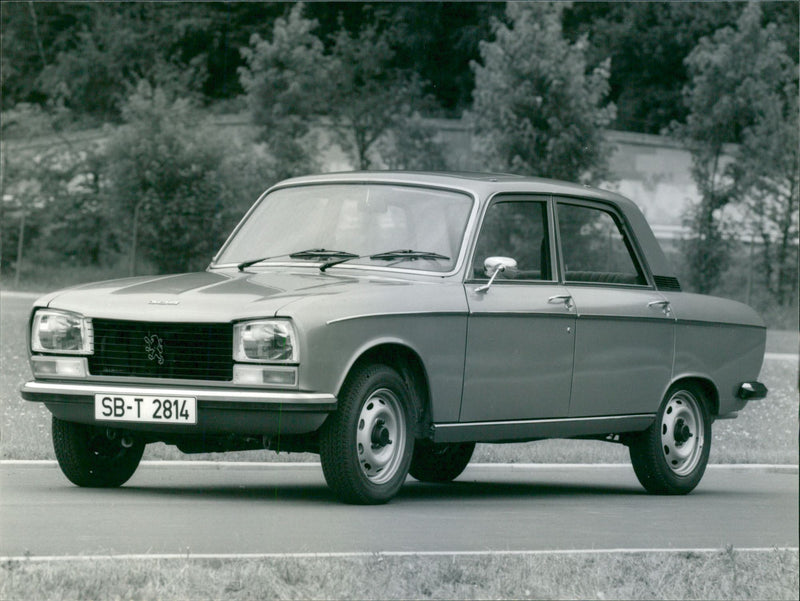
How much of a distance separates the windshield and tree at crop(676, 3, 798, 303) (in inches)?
1028

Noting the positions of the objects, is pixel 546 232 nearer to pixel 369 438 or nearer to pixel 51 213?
pixel 369 438

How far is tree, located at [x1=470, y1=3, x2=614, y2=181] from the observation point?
3145 centimetres

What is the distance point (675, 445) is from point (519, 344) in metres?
2.06

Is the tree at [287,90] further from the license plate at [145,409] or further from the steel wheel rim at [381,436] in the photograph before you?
the license plate at [145,409]

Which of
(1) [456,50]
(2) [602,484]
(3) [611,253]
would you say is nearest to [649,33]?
(1) [456,50]

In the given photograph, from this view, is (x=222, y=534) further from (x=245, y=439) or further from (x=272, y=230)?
(x=272, y=230)

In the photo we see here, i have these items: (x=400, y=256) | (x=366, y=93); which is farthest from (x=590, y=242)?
(x=400, y=256)

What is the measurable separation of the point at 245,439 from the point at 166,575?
2.85 m

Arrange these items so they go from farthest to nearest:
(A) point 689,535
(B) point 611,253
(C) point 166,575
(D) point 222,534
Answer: (B) point 611,253 < (A) point 689,535 < (D) point 222,534 < (C) point 166,575

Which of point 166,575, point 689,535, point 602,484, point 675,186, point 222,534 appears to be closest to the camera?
point 166,575

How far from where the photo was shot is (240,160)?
112ft

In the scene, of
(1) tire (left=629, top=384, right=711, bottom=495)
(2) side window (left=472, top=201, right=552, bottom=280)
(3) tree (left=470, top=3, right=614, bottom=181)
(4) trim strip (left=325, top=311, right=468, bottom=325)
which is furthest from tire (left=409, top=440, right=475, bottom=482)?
(3) tree (left=470, top=3, right=614, bottom=181)

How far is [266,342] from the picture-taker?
8523 mm

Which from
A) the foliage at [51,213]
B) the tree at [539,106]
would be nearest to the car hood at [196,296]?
the tree at [539,106]
